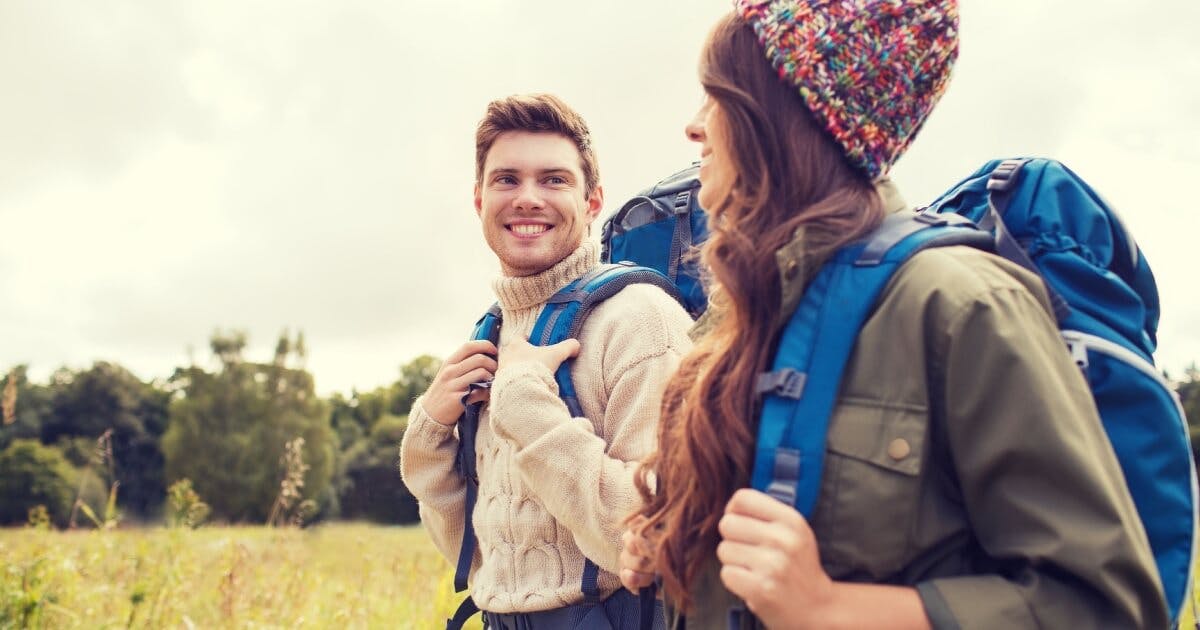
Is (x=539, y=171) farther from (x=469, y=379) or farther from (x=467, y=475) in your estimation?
(x=467, y=475)

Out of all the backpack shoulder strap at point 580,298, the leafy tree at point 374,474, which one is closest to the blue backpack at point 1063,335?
the backpack shoulder strap at point 580,298

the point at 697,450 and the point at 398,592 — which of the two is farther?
the point at 398,592

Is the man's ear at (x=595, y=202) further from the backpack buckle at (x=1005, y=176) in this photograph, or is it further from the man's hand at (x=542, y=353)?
the backpack buckle at (x=1005, y=176)

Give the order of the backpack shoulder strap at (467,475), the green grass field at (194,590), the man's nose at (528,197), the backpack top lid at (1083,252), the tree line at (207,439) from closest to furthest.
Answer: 1. the backpack top lid at (1083,252)
2. the backpack shoulder strap at (467,475)
3. the man's nose at (528,197)
4. the green grass field at (194,590)
5. the tree line at (207,439)

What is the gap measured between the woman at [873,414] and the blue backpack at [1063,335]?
35mm

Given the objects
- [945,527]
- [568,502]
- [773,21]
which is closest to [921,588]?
[945,527]

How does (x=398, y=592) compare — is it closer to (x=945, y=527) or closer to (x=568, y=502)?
(x=568, y=502)

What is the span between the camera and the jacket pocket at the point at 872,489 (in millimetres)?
1328

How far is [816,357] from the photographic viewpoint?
1372mm

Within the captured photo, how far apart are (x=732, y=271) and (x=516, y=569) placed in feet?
4.29

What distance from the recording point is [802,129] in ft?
4.97

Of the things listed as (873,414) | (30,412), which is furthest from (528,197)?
(30,412)

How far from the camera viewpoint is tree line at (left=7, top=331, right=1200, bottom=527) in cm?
4744

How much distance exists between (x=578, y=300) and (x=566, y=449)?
Result: 19.7 inches
